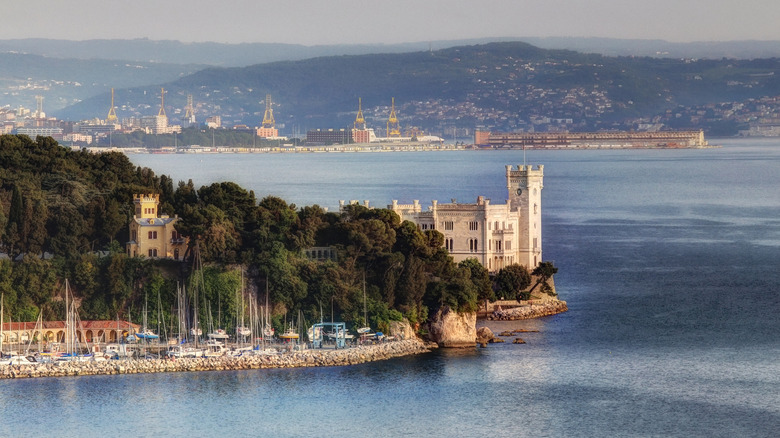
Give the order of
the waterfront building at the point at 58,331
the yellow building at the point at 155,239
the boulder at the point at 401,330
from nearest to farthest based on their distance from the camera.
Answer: the waterfront building at the point at 58,331 < the boulder at the point at 401,330 < the yellow building at the point at 155,239

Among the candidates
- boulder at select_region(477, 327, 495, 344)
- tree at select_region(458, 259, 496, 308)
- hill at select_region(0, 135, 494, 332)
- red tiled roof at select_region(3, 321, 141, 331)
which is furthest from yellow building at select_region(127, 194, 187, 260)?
boulder at select_region(477, 327, 495, 344)

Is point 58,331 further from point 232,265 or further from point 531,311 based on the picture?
point 531,311

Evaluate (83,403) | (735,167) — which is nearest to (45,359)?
(83,403)

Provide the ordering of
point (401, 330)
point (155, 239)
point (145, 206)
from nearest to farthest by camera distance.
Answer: point (401, 330) < point (155, 239) < point (145, 206)

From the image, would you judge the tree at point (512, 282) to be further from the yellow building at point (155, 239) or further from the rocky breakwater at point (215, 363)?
the yellow building at point (155, 239)

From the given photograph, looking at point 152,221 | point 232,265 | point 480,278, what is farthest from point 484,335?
point 152,221

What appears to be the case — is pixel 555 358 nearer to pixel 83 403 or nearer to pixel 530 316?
pixel 530 316

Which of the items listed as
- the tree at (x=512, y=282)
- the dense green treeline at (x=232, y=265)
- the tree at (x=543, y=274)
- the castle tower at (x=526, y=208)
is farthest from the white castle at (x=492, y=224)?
the dense green treeline at (x=232, y=265)
